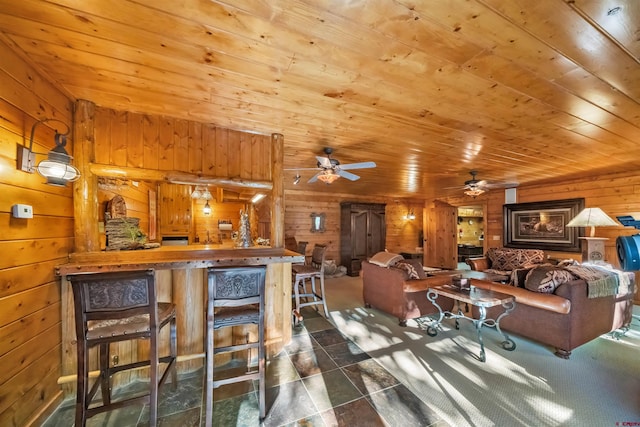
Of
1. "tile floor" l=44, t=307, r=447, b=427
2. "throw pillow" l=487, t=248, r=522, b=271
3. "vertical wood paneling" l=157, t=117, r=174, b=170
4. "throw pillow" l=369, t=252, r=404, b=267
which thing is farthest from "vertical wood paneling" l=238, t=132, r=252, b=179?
"throw pillow" l=487, t=248, r=522, b=271

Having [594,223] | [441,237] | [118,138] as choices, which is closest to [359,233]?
[441,237]

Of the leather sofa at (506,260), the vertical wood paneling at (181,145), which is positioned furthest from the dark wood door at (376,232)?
the vertical wood paneling at (181,145)

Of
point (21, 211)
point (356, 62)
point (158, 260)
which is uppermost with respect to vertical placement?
point (356, 62)

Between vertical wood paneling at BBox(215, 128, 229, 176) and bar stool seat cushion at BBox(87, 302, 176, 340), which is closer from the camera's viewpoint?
bar stool seat cushion at BBox(87, 302, 176, 340)

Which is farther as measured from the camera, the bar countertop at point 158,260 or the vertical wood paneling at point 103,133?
the vertical wood paneling at point 103,133

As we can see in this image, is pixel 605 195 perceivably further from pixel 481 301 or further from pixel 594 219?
pixel 481 301

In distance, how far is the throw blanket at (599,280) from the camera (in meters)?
2.52

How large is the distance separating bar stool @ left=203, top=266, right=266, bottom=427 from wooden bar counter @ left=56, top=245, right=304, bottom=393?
19.9 inches

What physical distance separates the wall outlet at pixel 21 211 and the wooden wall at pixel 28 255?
0.02m

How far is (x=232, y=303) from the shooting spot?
1.65m

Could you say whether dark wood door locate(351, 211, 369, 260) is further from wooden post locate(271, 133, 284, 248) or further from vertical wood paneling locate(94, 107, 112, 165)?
vertical wood paneling locate(94, 107, 112, 165)

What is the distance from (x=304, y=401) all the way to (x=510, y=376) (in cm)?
186

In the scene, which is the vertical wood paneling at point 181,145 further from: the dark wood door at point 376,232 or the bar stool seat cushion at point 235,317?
the dark wood door at point 376,232

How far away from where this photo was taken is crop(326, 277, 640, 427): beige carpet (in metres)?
1.70
